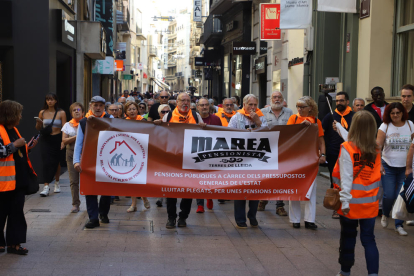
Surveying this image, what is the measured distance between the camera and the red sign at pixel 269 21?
20016 millimetres

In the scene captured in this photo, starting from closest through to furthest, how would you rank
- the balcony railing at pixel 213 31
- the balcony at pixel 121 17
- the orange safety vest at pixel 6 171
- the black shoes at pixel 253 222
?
the orange safety vest at pixel 6 171 < the black shoes at pixel 253 222 < the balcony railing at pixel 213 31 < the balcony at pixel 121 17

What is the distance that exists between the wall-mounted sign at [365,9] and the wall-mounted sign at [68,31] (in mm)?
6959

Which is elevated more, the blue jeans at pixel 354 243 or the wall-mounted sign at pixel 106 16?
the wall-mounted sign at pixel 106 16

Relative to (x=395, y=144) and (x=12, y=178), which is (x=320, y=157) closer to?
(x=395, y=144)

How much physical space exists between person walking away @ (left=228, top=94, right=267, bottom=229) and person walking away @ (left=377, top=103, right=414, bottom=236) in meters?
1.70

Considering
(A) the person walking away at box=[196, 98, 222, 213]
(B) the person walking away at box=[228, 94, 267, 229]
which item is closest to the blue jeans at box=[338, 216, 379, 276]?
(B) the person walking away at box=[228, 94, 267, 229]

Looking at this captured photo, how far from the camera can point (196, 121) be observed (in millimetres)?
8383

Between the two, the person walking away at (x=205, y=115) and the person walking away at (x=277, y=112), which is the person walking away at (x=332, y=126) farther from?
the person walking away at (x=205, y=115)

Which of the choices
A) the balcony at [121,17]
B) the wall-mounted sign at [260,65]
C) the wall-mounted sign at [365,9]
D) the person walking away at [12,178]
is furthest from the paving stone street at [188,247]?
the balcony at [121,17]

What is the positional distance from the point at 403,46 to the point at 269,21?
8.77 metres

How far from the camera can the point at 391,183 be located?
8.09 metres

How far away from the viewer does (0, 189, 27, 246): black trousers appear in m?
6.45

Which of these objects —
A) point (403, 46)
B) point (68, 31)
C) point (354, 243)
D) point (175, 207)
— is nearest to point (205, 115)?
point (175, 207)

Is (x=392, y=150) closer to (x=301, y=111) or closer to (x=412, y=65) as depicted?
(x=301, y=111)
